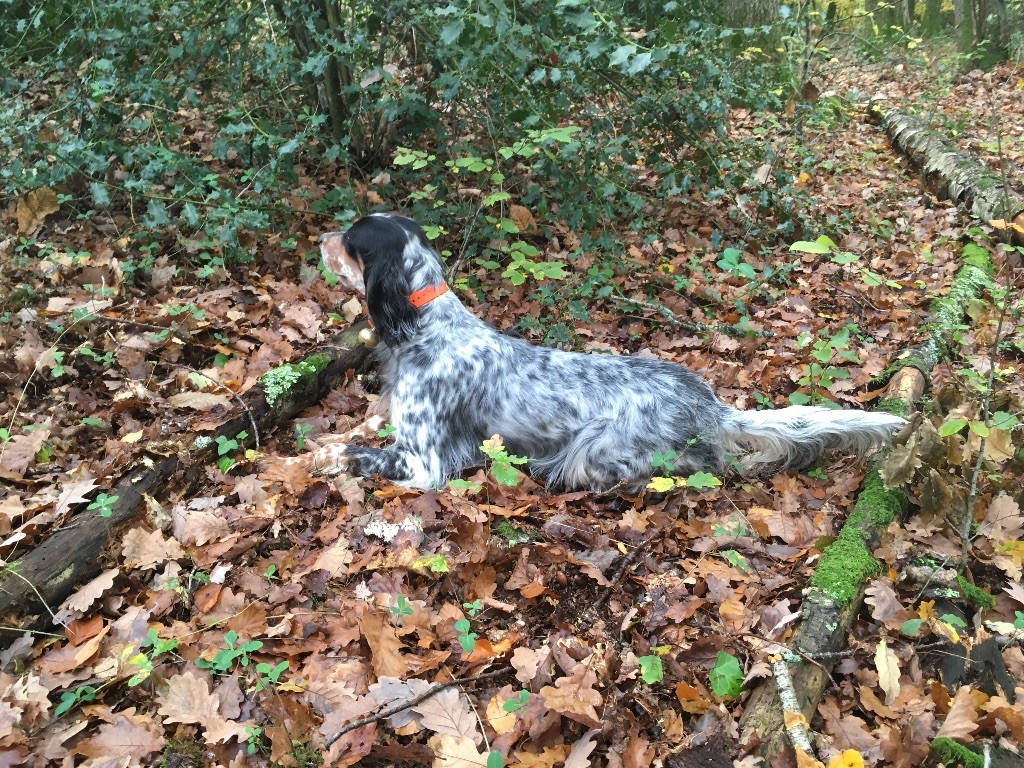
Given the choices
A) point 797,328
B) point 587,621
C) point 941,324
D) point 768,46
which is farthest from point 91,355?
point 768,46

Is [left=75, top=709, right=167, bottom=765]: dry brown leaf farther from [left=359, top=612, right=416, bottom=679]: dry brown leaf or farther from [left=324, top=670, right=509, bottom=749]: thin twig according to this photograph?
[left=359, top=612, right=416, bottom=679]: dry brown leaf

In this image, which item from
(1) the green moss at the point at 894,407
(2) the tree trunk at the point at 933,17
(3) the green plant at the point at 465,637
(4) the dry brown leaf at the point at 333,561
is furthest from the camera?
(2) the tree trunk at the point at 933,17

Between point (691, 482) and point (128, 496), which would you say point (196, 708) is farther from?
point (691, 482)

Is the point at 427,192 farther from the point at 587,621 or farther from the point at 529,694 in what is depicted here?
the point at 529,694

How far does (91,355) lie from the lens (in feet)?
15.9

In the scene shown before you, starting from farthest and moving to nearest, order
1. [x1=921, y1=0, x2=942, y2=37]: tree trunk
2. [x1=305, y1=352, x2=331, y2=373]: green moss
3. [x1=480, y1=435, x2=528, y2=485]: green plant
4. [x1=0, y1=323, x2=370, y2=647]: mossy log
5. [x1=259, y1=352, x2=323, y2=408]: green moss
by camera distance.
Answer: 1. [x1=921, y1=0, x2=942, y2=37]: tree trunk
2. [x1=305, y1=352, x2=331, y2=373]: green moss
3. [x1=259, y1=352, x2=323, y2=408]: green moss
4. [x1=480, y1=435, x2=528, y2=485]: green plant
5. [x1=0, y1=323, x2=370, y2=647]: mossy log

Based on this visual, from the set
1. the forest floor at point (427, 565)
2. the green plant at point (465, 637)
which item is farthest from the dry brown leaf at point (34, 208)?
the green plant at point (465, 637)

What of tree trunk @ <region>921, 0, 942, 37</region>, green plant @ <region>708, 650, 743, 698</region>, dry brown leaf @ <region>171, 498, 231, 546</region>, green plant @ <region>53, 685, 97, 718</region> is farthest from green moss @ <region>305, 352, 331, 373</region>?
tree trunk @ <region>921, 0, 942, 37</region>

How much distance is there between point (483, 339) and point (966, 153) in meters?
8.50

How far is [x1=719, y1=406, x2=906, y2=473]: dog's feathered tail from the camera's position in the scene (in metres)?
4.28

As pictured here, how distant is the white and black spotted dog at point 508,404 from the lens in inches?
180

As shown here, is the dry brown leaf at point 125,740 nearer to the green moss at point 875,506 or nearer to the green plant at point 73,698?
the green plant at point 73,698

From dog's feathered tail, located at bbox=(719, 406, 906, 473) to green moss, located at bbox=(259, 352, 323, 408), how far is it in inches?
112

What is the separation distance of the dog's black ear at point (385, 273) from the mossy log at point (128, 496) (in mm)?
659
